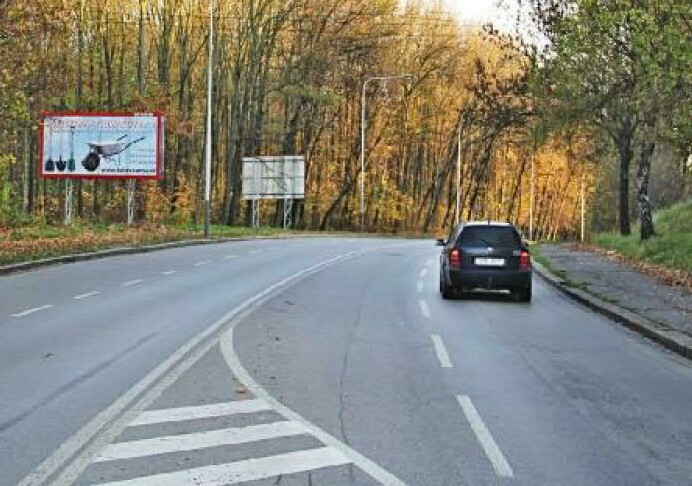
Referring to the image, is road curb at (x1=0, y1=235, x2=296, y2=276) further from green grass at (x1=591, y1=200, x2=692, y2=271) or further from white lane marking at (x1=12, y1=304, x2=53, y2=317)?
green grass at (x1=591, y1=200, x2=692, y2=271)

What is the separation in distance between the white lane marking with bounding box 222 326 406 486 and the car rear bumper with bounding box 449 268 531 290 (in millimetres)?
7577

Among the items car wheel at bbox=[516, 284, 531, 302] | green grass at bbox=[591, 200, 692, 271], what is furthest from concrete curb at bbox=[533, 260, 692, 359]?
green grass at bbox=[591, 200, 692, 271]

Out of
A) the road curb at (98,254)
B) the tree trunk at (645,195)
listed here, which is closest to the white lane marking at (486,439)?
the road curb at (98,254)

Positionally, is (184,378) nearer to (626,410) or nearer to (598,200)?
(626,410)

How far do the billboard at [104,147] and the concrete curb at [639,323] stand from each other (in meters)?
22.2

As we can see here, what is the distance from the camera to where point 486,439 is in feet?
22.7

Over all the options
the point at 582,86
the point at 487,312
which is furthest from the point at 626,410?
the point at 582,86

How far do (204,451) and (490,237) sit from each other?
1280cm

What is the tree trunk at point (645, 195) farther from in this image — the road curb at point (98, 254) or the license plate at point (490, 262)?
the road curb at point (98, 254)

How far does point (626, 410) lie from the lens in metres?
8.25

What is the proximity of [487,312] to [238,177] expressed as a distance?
1756 inches

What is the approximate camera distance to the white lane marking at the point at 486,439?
6.12 metres

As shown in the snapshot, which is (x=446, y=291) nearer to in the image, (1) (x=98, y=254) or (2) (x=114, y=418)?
(2) (x=114, y=418)

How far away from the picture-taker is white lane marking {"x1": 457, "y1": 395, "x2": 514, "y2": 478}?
6121 mm
